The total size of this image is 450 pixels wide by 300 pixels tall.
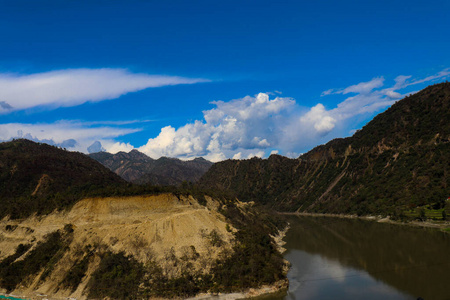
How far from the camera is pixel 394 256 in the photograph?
6088cm

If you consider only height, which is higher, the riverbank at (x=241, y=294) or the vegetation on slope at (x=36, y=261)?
the vegetation on slope at (x=36, y=261)

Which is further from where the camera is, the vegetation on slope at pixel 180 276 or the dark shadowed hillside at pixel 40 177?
the dark shadowed hillside at pixel 40 177

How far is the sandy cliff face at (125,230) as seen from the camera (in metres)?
47.4

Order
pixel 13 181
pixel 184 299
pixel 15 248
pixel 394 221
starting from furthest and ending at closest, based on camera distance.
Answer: pixel 13 181, pixel 394 221, pixel 15 248, pixel 184 299

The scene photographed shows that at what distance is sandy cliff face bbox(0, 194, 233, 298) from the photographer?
47.4 metres

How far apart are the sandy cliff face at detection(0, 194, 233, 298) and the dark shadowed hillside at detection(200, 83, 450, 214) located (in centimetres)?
8091

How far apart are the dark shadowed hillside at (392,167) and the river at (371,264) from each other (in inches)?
1207

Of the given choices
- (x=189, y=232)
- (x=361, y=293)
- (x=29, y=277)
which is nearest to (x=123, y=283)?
(x=189, y=232)

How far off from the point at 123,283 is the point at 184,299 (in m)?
8.40

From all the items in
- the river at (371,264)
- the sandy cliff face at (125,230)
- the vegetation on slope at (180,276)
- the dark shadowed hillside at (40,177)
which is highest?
the dark shadowed hillside at (40,177)

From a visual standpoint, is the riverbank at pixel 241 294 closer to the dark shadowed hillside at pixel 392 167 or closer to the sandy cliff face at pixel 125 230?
the sandy cliff face at pixel 125 230

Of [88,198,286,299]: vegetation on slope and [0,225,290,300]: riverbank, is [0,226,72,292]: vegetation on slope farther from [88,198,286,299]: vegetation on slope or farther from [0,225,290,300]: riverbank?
[88,198,286,299]: vegetation on slope

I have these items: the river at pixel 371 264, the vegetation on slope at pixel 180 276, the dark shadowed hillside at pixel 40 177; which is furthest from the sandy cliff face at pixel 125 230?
the dark shadowed hillside at pixel 40 177

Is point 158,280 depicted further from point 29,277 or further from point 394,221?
point 394,221
